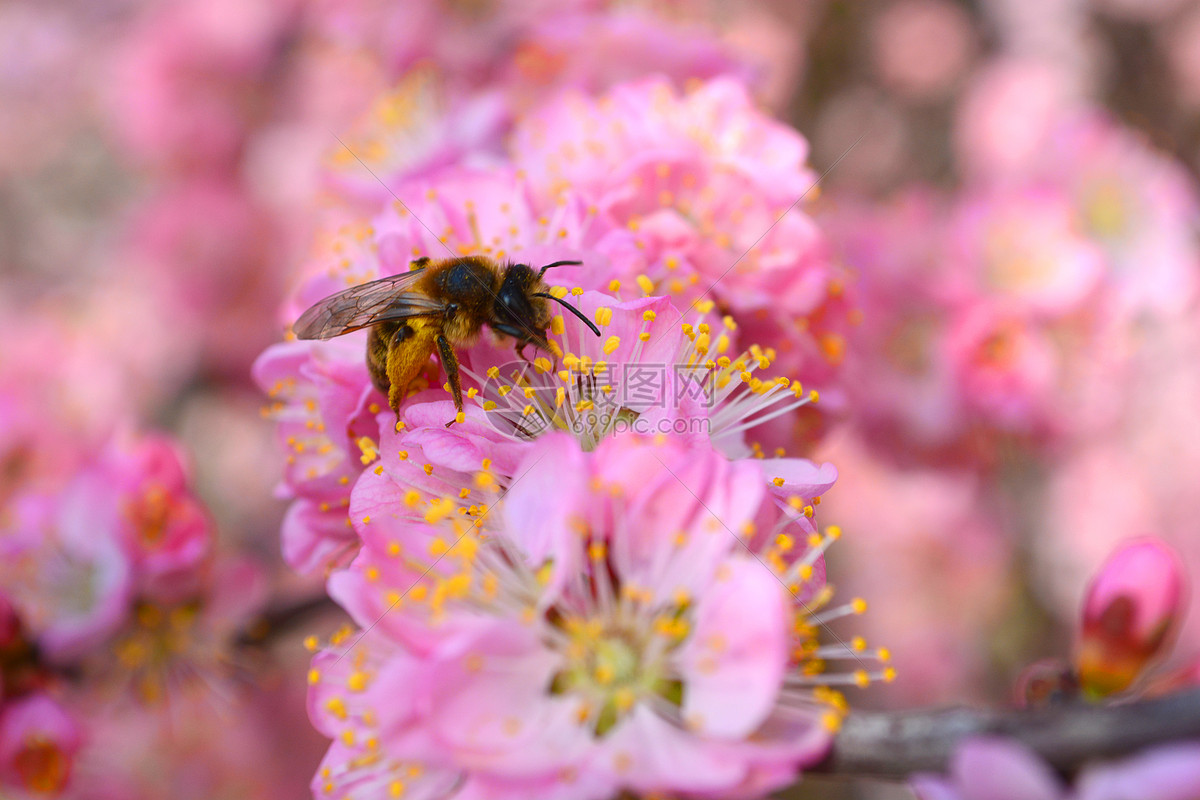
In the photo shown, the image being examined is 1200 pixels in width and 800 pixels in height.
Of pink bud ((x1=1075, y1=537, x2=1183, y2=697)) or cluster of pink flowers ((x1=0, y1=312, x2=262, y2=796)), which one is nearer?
pink bud ((x1=1075, y1=537, x2=1183, y2=697))

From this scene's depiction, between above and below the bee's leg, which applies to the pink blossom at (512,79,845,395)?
above

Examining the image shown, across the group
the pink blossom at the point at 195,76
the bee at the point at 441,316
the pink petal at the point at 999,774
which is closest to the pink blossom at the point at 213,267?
the pink blossom at the point at 195,76

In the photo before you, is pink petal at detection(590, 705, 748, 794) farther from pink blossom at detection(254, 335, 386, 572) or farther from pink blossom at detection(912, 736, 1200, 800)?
pink blossom at detection(254, 335, 386, 572)

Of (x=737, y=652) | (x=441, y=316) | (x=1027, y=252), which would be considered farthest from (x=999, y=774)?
(x=1027, y=252)

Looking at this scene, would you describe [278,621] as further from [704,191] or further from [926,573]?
[926,573]

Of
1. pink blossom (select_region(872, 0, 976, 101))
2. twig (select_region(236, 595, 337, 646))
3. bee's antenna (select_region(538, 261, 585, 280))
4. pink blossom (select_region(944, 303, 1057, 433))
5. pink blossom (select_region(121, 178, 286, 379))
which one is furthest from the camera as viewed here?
pink blossom (select_region(872, 0, 976, 101))

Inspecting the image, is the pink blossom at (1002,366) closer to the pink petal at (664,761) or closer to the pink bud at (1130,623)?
the pink bud at (1130,623)

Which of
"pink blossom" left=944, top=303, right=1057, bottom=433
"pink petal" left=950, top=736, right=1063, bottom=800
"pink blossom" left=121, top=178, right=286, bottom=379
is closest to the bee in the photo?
"pink petal" left=950, top=736, right=1063, bottom=800

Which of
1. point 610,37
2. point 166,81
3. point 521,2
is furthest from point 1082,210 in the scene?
point 166,81
